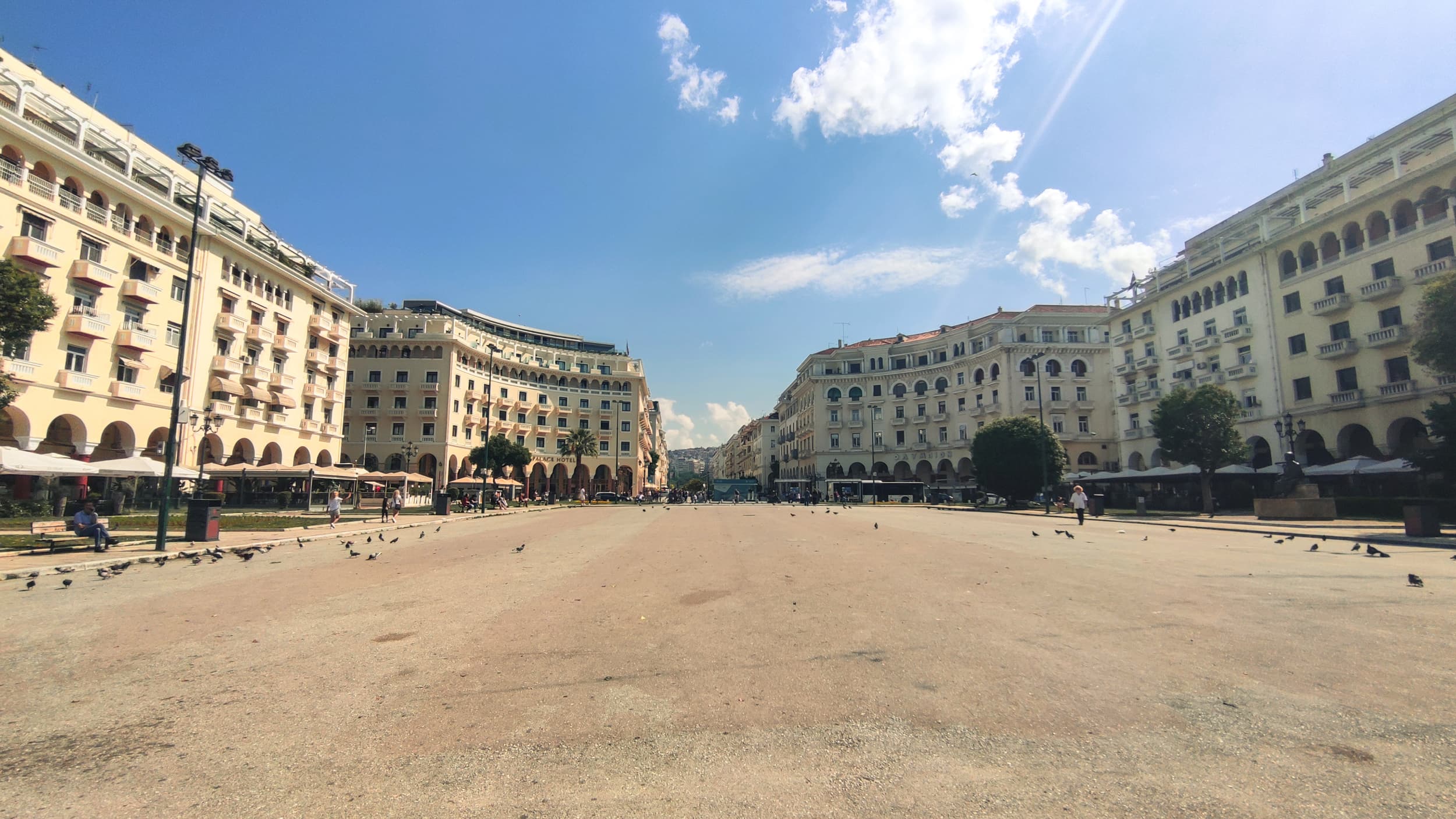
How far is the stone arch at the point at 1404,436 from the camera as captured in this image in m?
34.1

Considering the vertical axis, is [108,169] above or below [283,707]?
above

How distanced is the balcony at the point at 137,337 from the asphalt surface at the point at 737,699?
109 ft

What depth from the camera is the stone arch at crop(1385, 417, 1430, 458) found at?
3412cm

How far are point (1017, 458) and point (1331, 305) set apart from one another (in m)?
20.0

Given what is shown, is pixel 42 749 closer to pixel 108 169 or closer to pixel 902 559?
pixel 902 559

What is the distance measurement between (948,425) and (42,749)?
78594 mm

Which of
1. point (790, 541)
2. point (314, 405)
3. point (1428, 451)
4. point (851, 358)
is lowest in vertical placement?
point (790, 541)

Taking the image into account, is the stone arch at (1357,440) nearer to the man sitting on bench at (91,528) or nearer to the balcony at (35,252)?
the man sitting on bench at (91,528)

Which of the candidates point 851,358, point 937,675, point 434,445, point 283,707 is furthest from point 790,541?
point 851,358

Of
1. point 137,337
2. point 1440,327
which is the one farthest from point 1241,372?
point 137,337

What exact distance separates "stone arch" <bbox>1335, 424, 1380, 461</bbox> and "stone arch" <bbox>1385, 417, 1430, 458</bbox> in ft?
5.92

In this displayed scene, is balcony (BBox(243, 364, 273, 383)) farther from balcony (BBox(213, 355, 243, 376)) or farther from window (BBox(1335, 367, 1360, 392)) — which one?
window (BBox(1335, 367, 1360, 392))

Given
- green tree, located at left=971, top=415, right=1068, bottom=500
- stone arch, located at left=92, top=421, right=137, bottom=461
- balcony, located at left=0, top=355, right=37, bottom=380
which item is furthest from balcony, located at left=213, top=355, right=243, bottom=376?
green tree, located at left=971, top=415, right=1068, bottom=500

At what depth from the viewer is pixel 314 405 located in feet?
A: 174
